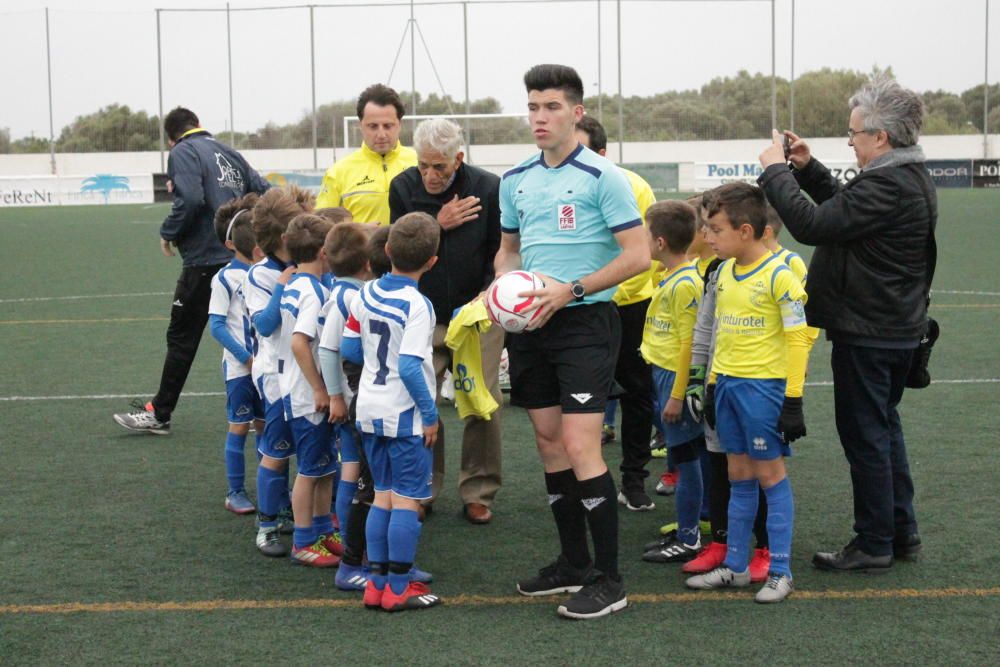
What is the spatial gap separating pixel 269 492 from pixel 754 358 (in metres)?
2.38

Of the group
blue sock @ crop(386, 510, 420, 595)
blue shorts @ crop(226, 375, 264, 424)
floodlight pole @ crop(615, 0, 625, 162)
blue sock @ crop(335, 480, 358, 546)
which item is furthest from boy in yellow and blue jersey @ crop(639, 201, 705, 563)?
floodlight pole @ crop(615, 0, 625, 162)

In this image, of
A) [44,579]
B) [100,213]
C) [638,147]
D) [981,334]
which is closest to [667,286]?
[44,579]

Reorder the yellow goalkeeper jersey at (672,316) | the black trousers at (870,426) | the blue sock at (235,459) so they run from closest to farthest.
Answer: the black trousers at (870,426), the yellow goalkeeper jersey at (672,316), the blue sock at (235,459)

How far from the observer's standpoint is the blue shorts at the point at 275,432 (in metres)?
5.48

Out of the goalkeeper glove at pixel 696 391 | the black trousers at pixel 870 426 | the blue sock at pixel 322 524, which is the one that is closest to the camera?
the black trousers at pixel 870 426

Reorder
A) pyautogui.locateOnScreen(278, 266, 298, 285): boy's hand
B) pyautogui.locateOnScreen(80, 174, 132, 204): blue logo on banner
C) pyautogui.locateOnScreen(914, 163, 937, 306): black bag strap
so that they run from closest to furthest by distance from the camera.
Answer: pyautogui.locateOnScreen(914, 163, 937, 306): black bag strap < pyautogui.locateOnScreen(278, 266, 298, 285): boy's hand < pyautogui.locateOnScreen(80, 174, 132, 204): blue logo on banner

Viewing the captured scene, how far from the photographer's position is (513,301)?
14.9ft

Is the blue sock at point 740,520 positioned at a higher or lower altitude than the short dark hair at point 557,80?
lower

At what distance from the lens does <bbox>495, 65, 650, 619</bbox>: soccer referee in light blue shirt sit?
15.0ft

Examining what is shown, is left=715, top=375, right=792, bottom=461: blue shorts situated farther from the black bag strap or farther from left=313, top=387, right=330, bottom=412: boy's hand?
left=313, top=387, right=330, bottom=412: boy's hand

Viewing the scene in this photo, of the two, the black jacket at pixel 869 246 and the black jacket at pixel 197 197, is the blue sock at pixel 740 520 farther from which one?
the black jacket at pixel 197 197

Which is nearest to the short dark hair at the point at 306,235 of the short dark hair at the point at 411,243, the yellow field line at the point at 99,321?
the short dark hair at the point at 411,243

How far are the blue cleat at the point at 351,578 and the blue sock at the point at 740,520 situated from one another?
5.15 ft

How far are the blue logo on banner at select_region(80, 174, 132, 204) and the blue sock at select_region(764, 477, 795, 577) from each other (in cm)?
3711
